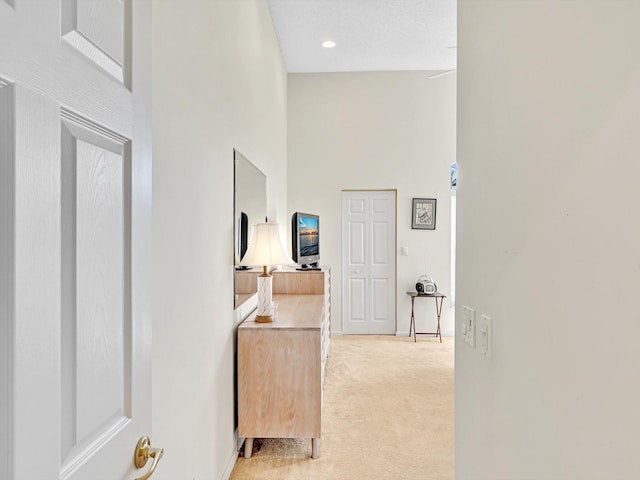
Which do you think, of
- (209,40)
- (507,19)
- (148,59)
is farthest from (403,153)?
(148,59)

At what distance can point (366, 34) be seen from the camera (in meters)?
4.53

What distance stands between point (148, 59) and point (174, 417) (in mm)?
1201

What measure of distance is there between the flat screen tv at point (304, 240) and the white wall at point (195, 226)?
64.8 inches

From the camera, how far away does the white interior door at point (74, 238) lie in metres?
0.49

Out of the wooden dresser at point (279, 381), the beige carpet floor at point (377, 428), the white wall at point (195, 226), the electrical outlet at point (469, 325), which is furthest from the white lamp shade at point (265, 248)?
the electrical outlet at point (469, 325)

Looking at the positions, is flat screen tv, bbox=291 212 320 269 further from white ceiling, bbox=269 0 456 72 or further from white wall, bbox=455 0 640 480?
white wall, bbox=455 0 640 480

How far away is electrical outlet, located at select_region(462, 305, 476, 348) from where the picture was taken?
4.14 ft

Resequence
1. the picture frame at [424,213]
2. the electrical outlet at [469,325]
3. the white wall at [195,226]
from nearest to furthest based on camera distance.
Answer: the electrical outlet at [469,325], the white wall at [195,226], the picture frame at [424,213]

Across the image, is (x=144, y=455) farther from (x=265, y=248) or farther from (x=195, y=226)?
(x=265, y=248)

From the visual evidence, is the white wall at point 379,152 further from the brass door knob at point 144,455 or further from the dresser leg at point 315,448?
the brass door knob at point 144,455

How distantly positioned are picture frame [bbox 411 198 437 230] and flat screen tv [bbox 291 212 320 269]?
56.1 inches

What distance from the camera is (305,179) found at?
566 cm

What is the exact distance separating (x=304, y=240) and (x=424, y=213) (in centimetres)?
193

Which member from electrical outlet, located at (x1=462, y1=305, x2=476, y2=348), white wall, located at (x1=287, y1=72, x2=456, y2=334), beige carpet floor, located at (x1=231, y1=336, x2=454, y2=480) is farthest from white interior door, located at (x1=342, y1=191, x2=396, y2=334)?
electrical outlet, located at (x1=462, y1=305, x2=476, y2=348)
